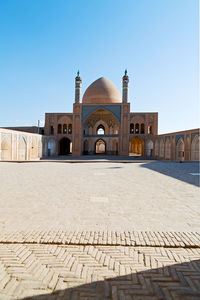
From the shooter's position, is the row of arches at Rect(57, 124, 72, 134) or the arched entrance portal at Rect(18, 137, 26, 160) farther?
the row of arches at Rect(57, 124, 72, 134)

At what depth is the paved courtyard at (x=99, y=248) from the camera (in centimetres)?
154

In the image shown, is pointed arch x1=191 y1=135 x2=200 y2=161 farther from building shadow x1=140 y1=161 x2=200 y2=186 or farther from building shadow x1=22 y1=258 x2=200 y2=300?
building shadow x1=22 y1=258 x2=200 y2=300

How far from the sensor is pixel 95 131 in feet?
90.1

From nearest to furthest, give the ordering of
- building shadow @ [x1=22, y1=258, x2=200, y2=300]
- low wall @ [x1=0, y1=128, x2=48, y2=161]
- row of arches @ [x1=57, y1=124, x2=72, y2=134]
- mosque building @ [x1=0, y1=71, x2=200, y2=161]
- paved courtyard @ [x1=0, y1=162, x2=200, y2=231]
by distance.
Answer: building shadow @ [x1=22, y1=258, x2=200, y2=300] → paved courtyard @ [x1=0, y1=162, x2=200, y2=231] → low wall @ [x1=0, y1=128, x2=48, y2=161] → mosque building @ [x1=0, y1=71, x2=200, y2=161] → row of arches @ [x1=57, y1=124, x2=72, y2=134]

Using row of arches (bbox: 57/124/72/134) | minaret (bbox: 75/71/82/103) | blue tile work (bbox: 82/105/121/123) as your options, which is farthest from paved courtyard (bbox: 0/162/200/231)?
row of arches (bbox: 57/124/72/134)

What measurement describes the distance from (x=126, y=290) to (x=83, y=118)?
2170 centimetres

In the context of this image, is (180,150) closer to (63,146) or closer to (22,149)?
(22,149)

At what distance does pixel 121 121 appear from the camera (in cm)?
2192

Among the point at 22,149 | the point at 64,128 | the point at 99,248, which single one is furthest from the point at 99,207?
the point at 64,128

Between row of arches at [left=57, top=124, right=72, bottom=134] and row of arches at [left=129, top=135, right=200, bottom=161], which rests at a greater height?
row of arches at [left=57, top=124, right=72, bottom=134]

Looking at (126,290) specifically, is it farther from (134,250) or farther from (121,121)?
(121,121)

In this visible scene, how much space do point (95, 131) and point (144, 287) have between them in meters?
26.2

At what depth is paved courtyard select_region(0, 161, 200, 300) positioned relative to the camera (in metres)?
1.54

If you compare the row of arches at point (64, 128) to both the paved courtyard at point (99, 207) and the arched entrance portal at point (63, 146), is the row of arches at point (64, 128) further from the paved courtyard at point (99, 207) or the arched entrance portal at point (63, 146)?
the paved courtyard at point (99, 207)
